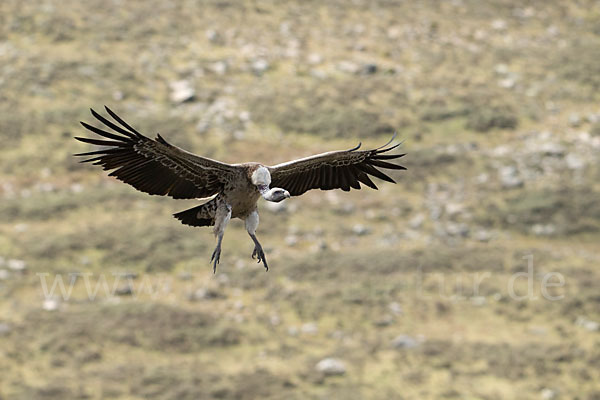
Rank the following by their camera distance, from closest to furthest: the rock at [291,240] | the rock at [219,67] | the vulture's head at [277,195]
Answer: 1. the vulture's head at [277,195]
2. the rock at [291,240]
3. the rock at [219,67]

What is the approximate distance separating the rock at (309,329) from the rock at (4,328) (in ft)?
29.7

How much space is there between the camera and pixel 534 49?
51.7 m

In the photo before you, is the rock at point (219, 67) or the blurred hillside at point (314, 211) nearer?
the blurred hillside at point (314, 211)

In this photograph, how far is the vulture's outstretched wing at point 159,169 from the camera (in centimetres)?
1058

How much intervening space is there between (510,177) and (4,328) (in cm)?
2123

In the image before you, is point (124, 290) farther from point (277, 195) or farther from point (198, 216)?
point (277, 195)

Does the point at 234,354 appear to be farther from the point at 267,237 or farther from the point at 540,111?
the point at 540,111

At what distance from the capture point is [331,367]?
95.2ft

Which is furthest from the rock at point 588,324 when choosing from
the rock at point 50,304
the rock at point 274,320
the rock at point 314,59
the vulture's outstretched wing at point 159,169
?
the vulture's outstretched wing at point 159,169

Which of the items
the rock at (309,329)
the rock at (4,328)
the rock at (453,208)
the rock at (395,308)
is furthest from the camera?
the rock at (453,208)

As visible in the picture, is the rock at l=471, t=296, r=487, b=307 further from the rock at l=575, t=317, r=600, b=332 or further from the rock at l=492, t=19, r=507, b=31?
the rock at l=492, t=19, r=507, b=31

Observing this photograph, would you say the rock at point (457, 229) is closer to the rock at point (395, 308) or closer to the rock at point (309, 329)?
the rock at point (395, 308)

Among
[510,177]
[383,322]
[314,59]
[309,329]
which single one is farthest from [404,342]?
[314,59]

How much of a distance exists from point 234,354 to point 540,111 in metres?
22.4
